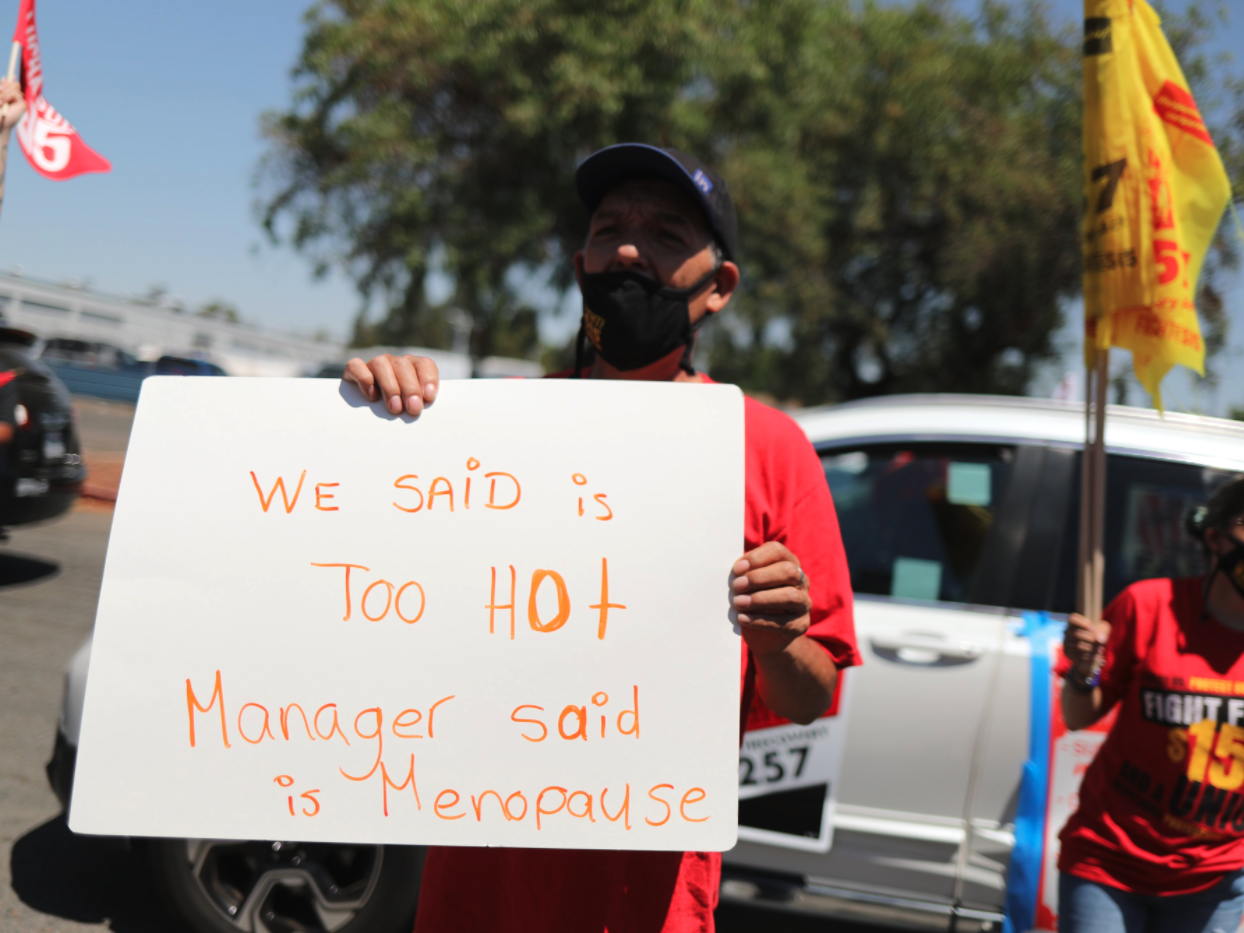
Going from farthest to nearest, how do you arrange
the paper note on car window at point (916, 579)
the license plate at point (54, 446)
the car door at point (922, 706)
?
the license plate at point (54, 446), the paper note on car window at point (916, 579), the car door at point (922, 706)

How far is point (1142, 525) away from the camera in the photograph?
9.53 feet

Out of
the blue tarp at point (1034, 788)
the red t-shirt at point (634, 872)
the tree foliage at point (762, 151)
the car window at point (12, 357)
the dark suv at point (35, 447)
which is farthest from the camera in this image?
the tree foliage at point (762, 151)

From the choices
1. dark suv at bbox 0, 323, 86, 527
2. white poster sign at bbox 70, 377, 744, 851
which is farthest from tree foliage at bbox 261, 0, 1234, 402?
white poster sign at bbox 70, 377, 744, 851

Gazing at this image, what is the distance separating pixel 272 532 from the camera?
56.1 inches

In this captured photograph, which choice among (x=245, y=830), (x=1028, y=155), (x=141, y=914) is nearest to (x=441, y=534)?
(x=245, y=830)

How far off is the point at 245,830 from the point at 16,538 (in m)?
9.38

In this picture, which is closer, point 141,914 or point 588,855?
point 588,855

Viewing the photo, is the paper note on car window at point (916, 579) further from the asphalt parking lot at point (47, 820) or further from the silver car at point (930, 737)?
the asphalt parking lot at point (47, 820)

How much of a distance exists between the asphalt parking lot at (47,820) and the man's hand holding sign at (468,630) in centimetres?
183

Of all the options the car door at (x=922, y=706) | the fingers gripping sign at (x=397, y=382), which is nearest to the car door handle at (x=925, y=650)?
the car door at (x=922, y=706)

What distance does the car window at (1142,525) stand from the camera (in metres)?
2.85

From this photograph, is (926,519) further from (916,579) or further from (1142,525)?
(1142,525)

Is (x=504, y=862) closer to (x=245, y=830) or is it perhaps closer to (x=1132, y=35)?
(x=245, y=830)

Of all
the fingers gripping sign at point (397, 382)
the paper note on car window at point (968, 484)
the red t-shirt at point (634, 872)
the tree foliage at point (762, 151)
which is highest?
the tree foliage at point (762, 151)
